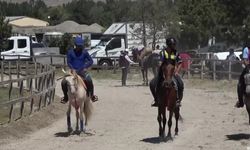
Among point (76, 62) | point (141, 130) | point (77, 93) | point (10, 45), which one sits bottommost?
point (141, 130)

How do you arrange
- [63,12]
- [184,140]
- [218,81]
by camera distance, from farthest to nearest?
[63,12], [218,81], [184,140]

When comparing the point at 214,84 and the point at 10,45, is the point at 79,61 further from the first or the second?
the point at 10,45

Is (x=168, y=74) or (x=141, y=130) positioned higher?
(x=168, y=74)

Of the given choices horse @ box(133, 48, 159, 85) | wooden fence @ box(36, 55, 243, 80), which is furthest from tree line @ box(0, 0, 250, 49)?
horse @ box(133, 48, 159, 85)

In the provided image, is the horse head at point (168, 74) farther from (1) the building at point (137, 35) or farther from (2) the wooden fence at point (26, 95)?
(1) the building at point (137, 35)

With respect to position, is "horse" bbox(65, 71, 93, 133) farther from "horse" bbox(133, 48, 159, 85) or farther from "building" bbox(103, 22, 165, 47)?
"building" bbox(103, 22, 165, 47)

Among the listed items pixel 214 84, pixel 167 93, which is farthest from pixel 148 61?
pixel 167 93

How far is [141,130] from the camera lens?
16.9 metres

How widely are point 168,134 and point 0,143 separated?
3.85 metres

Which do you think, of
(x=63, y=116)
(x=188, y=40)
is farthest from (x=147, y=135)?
(x=188, y=40)

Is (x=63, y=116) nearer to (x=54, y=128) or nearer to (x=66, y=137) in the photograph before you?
(x=54, y=128)

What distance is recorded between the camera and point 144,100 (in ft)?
85.6

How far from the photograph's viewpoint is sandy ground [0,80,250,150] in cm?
1416

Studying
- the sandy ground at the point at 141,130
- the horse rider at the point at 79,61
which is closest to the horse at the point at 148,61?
the sandy ground at the point at 141,130
